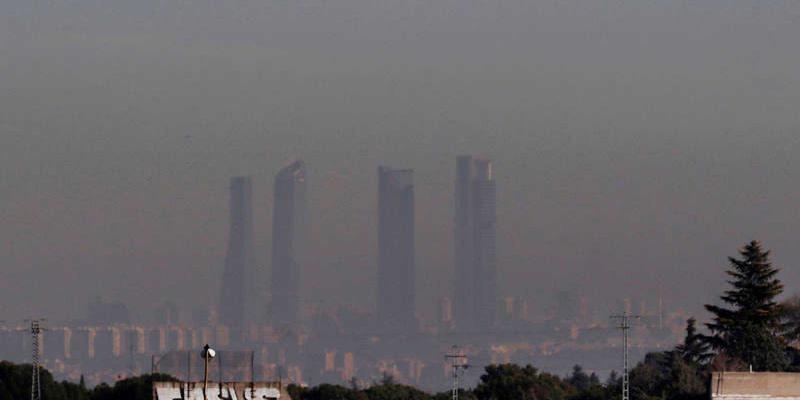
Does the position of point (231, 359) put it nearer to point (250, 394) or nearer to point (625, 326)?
point (250, 394)

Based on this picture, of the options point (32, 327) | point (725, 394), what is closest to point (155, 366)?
point (32, 327)

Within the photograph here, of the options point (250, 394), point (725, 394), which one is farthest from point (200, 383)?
point (725, 394)

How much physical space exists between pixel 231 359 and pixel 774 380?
173 feet

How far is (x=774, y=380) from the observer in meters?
162

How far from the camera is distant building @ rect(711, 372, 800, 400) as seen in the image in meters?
162

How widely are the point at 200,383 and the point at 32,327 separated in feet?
147

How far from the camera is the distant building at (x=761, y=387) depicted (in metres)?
162

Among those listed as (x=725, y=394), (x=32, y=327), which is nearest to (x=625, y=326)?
(x=725, y=394)

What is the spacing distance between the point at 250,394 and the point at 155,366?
17.5 feet

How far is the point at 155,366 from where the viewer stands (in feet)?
396

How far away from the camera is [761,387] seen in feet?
530

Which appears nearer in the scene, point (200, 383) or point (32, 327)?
point (200, 383)

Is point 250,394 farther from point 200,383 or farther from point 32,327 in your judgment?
point 32,327

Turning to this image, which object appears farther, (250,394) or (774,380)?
(774,380)
